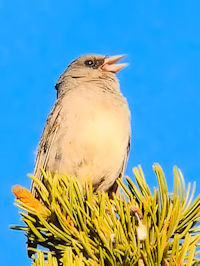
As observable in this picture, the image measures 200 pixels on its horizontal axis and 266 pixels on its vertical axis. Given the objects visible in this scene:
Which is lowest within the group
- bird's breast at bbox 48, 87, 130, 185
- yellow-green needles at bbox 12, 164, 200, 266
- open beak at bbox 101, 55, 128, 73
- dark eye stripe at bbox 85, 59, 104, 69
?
yellow-green needles at bbox 12, 164, 200, 266

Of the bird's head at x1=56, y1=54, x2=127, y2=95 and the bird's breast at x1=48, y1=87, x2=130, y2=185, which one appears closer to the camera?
the bird's breast at x1=48, y1=87, x2=130, y2=185

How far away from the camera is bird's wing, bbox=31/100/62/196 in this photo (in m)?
4.97

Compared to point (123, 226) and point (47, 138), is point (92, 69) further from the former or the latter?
point (123, 226)

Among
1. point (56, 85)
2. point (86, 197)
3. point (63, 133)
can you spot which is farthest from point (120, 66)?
point (86, 197)

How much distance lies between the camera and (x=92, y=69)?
18.6 feet

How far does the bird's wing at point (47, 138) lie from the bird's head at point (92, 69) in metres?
0.53

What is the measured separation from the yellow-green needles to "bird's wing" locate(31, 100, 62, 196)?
2.17 metres

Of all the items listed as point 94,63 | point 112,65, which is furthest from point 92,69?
point 112,65

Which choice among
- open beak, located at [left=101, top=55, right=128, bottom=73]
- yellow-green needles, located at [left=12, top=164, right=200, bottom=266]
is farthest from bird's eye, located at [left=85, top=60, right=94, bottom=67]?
yellow-green needles, located at [left=12, top=164, right=200, bottom=266]

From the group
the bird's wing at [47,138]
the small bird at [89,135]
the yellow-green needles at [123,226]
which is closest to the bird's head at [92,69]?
the small bird at [89,135]

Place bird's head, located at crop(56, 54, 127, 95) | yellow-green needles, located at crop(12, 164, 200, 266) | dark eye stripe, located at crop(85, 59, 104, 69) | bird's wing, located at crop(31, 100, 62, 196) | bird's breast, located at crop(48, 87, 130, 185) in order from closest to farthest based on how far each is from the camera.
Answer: yellow-green needles, located at crop(12, 164, 200, 266), bird's breast, located at crop(48, 87, 130, 185), bird's wing, located at crop(31, 100, 62, 196), bird's head, located at crop(56, 54, 127, 95), dark eye stripe, located at crop(85, 59, 104, 69)

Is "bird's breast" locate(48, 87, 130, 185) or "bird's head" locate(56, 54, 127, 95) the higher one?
"bird's head" locate(56, 54, 127, 95)

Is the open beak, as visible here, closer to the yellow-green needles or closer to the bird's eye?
the bird's eye

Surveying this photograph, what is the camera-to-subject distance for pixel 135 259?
2.21 metres
